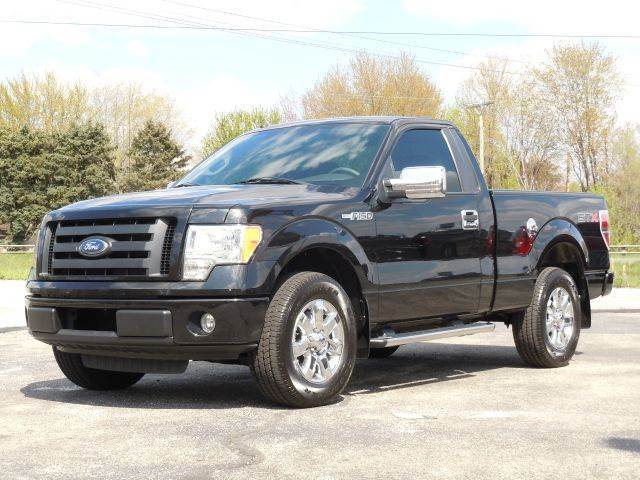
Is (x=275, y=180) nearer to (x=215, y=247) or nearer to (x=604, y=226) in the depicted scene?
(x=215, y=247)

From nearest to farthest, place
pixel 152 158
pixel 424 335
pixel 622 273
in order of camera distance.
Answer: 1. pixel 424 335
2. pixel 622 273
3. pixel 152 158

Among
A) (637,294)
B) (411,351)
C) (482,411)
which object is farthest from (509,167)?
(482,411)

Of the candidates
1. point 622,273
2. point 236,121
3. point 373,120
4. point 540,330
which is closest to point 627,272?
point 622,273

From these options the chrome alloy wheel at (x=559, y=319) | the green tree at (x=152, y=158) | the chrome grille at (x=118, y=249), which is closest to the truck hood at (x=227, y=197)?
the chrome grille at (x=118, y=249)

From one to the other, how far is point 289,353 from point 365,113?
53.6 m

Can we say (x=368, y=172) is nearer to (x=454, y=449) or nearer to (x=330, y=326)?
(x=330, y=326)

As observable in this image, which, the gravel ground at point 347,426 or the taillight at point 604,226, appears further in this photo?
the taillight at point 604,226

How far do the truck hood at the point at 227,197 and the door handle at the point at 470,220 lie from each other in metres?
1.18

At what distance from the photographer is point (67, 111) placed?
233 feet

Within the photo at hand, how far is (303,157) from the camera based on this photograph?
7.77 metres

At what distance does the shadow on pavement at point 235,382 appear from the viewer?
282 inches

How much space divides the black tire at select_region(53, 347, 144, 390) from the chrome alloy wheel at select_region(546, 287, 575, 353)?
3.53 m

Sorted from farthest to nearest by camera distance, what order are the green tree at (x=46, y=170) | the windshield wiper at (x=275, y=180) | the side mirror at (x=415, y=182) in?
the green tree at (x=46, y=170) < the windshield wiper at (x=275, y=180) < the side mirror at (x=415, y=182)

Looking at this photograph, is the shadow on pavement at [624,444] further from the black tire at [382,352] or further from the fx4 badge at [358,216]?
the black tire at [382,352]
